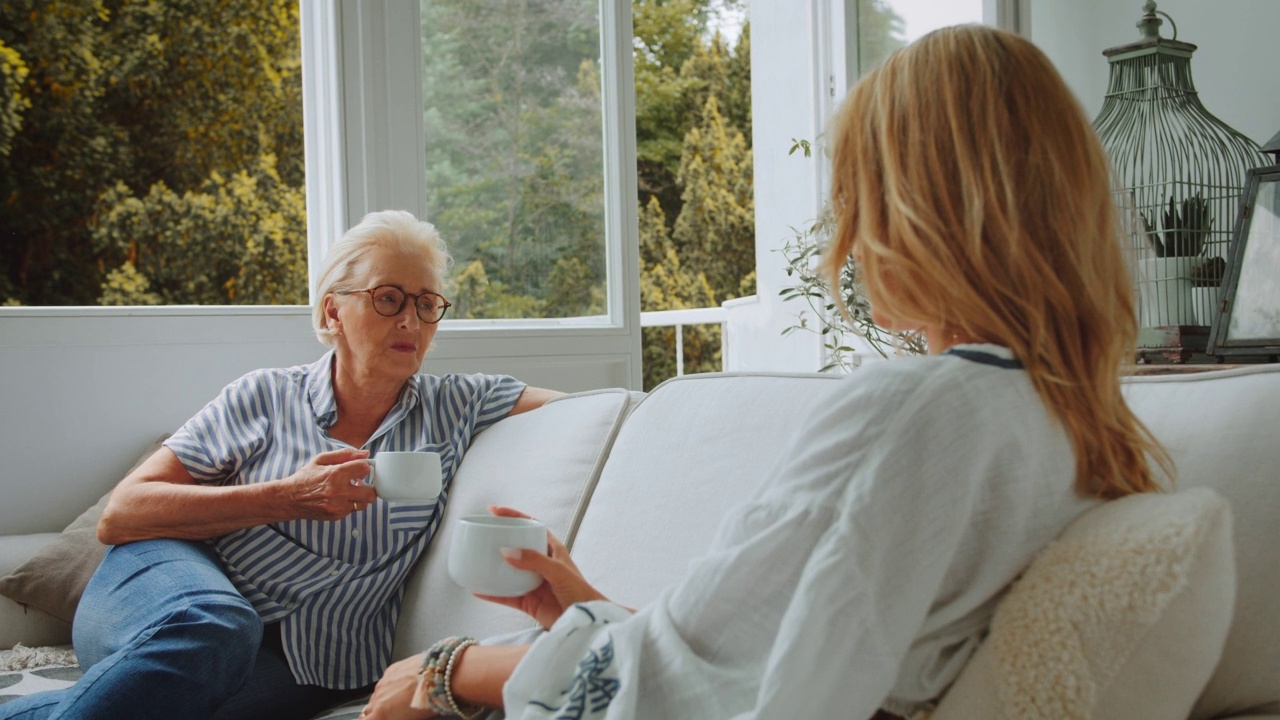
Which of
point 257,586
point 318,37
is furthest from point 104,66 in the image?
point 257,586

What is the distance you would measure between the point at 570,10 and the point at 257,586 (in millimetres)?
2257

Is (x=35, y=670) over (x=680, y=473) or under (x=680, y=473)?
under

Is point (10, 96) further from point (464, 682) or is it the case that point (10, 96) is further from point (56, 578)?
point (464, 682)

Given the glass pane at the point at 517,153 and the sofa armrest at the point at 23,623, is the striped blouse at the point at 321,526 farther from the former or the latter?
the glass pane at the point at 517,153

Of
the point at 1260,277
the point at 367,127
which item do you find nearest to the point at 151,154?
the point at 367,127

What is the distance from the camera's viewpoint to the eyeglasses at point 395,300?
2049 millimetres

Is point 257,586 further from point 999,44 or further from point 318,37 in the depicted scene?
point 318,37

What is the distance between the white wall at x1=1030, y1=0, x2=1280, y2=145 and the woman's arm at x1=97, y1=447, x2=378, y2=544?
2.28 metres

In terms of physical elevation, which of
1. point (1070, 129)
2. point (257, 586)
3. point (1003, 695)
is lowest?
point (257, 586)

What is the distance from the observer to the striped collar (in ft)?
2.97

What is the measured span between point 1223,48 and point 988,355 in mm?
2287

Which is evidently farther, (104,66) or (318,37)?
(104,66)

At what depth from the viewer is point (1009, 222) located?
922 mm

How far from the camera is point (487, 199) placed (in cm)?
330
